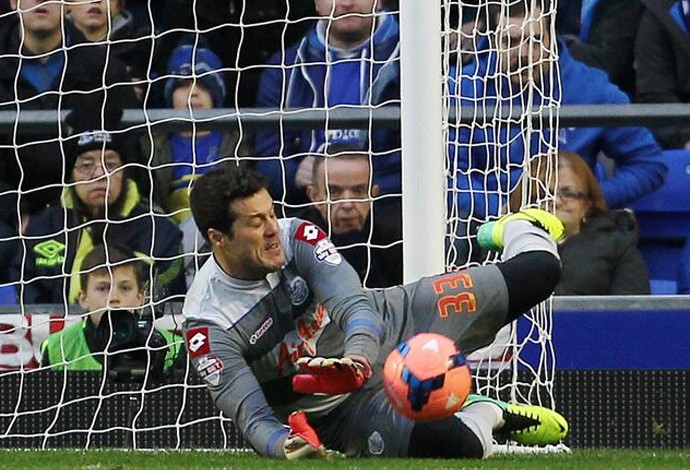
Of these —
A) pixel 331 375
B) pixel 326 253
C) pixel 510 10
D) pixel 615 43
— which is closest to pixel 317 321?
pixel 326 253

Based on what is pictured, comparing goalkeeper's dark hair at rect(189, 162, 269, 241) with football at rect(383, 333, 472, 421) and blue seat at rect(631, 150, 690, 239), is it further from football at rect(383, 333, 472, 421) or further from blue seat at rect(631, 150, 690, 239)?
blue seat at rect(631, 150, 690, 239)

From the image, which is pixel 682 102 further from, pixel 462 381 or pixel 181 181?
pixel 462 381

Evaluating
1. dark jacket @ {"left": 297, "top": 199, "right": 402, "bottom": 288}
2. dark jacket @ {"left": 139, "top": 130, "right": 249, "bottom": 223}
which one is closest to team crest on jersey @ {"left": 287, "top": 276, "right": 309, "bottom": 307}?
dark jacket @ {"left": 297, "top": 199, "right": 402, "bottom": 288}

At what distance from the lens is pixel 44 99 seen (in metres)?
7.21

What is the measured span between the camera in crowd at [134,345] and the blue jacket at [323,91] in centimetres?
103

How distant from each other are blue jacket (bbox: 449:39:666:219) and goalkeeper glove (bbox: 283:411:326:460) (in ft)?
5.42

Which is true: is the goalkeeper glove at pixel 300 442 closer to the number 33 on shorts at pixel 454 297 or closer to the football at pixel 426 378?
the football at pixel 426 378

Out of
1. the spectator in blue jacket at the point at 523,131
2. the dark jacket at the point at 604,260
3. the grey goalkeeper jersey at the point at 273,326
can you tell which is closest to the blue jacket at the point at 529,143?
the spectator in blue jacket at the point at 523,131

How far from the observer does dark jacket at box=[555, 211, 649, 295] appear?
7.02 meters

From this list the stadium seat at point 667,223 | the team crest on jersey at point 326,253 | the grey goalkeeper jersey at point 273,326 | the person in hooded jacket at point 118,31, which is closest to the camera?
the grey goalkeeper jersey at point 273,326

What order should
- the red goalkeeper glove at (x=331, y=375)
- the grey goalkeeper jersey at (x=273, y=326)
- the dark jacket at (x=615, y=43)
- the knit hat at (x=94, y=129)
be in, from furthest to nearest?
the dark jacket at (x=615, y=43) → the knit hat at (x=94, y=129) → the grey goalkeeper jersey at (x=273, y=326) → the red goalkeeper glove at (x=331, y=375)

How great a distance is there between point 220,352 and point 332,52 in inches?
99.3

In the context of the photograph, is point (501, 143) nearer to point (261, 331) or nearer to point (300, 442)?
point (261, 331)

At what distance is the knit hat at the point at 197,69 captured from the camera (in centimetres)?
720
